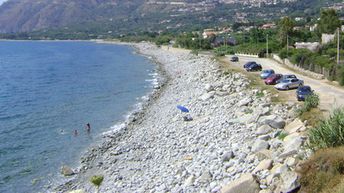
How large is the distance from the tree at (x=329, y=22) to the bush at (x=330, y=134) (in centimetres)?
7831

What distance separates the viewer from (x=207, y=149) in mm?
28625

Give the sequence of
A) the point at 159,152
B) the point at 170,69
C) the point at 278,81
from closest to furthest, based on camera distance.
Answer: the point at 159,152 → the point at 278,81 → the point at 170,69

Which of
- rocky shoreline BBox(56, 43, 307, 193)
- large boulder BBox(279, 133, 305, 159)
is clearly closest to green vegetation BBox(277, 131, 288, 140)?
rocky shoreline BBox(56, 43, 307, 193)

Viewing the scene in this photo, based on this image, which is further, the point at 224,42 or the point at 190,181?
the point at 224,42

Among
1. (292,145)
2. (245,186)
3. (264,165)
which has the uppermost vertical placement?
(292,145)

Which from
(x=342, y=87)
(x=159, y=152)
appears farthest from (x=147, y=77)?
(x=159, y=152)

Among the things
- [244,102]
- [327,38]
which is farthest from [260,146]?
[327,38]

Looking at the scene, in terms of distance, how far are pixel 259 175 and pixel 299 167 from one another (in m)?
2.82

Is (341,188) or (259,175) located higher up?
(341,188)

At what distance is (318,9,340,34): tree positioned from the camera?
91.6 m

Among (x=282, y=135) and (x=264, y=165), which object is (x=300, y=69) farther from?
(x=264, y=165)

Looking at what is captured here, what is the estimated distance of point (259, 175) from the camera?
1934 cm

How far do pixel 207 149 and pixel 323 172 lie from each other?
534 inches

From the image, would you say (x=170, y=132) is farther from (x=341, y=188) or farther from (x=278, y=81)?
(x=341, y=188)
